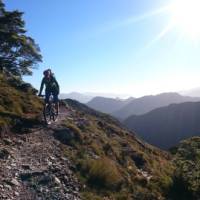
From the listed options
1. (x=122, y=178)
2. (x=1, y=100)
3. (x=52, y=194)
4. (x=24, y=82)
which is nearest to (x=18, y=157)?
(x=52, y=194)

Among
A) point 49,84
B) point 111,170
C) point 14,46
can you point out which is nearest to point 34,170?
point 111,170

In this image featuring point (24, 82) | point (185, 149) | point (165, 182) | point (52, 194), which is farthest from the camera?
point (24, 82)

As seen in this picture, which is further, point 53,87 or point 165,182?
point 53,87

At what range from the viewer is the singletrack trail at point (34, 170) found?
10.4 metres

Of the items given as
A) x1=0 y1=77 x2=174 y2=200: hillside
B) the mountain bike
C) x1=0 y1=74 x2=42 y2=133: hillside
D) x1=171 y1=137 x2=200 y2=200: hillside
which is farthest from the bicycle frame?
x1=171 y1=137 x2=200 y2=200: hillside

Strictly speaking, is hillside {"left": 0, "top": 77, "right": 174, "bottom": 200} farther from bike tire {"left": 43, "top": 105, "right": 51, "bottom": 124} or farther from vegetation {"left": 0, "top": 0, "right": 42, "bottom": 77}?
vegetation {"left": 0, "top": 0, "right": 42, "bottom": 77}

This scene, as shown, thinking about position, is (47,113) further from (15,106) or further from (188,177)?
(188,177)

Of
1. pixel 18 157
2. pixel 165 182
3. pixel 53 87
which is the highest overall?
pixel 53 87

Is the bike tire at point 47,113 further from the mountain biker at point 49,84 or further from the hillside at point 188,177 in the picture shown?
the hillside at point 188,177

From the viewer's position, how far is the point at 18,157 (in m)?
12.8

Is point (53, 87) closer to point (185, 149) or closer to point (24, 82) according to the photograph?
point (185, 149)

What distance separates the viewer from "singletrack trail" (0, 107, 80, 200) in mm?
10420

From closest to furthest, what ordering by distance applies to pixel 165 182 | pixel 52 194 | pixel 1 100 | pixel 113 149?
pixel 52 194, pixel 165 182, pixel 113 149, pixel 1 100

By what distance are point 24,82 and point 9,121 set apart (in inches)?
599
